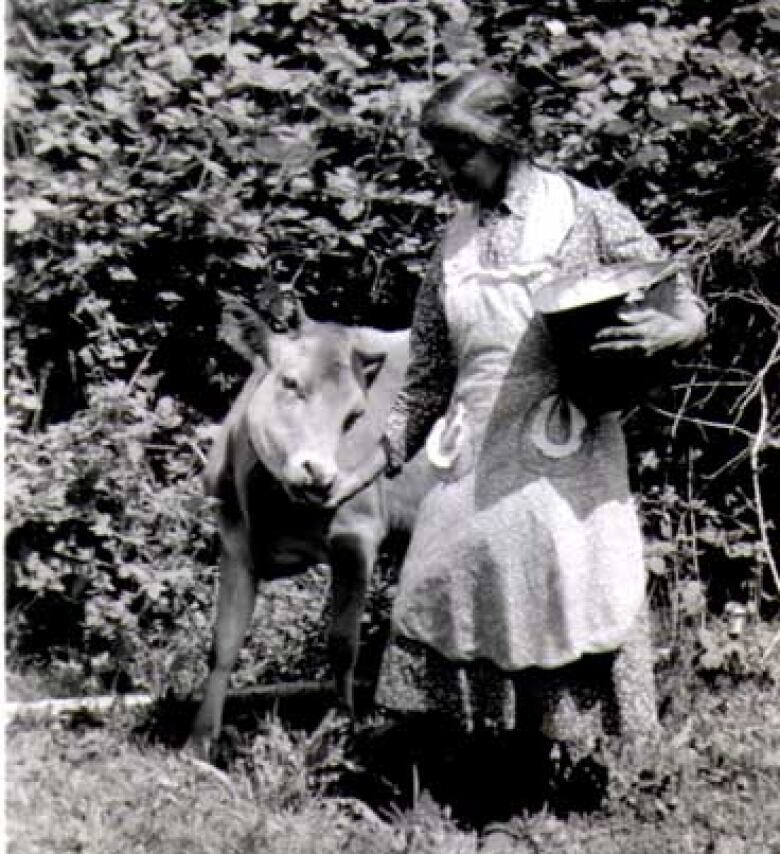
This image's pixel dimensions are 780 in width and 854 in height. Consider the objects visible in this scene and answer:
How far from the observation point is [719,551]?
5934mm

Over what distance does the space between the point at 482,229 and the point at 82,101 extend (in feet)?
8.21

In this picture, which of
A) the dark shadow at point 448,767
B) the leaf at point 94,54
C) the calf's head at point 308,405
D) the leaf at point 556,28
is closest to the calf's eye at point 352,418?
the calf's head at point 308,405

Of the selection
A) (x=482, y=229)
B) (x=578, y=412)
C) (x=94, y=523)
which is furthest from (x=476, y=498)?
(x=94, y=523)

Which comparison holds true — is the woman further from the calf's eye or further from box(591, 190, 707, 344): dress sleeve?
the calf's eye

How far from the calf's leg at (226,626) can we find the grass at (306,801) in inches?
3.9

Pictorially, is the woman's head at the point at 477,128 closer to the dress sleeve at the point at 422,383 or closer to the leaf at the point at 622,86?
the dress sleeve at the point at 422,383

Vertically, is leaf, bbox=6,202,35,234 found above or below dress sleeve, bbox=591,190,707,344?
above

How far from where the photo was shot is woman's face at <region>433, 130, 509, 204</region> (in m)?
3.46

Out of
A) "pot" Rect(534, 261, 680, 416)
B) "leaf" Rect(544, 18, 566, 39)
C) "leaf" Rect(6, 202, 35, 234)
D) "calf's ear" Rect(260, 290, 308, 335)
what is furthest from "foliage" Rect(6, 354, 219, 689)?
"pot" Rect(534, 261, 680, 416)

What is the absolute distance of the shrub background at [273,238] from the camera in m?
5.55

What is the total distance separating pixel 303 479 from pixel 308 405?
19 centimetres

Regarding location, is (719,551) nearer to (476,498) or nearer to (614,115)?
(614,115)

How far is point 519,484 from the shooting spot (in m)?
3.58

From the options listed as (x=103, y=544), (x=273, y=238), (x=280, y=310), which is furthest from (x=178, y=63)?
(x=103, y=544)
